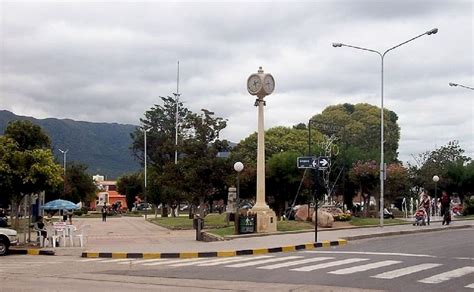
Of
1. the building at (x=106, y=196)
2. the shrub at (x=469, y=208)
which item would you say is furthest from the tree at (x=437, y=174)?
the building at (x=106, y=196)

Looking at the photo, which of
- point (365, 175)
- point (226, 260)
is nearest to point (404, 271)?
point (226, 260)

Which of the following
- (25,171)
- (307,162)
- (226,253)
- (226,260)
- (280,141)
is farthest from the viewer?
(280,141)

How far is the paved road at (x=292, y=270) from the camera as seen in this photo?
47.7 ft

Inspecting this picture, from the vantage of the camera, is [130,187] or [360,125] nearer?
[360,125]

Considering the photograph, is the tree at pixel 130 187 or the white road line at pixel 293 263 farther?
the tree at pixel 130 187

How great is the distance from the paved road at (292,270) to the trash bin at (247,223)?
273 inches

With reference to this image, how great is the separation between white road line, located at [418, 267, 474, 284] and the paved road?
2 cm

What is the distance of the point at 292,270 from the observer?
17172mm

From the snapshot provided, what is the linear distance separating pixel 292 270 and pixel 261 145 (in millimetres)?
14346

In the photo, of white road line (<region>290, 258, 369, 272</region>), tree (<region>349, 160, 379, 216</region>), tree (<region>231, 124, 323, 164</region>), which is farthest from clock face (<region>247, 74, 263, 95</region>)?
tree (<region>231, 124, 323, 164</region>)

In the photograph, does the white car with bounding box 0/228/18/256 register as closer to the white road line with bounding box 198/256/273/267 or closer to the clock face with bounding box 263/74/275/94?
the white road line with bounding box 198/256/273/267

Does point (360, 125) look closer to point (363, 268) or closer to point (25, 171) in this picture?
point (25, 171)

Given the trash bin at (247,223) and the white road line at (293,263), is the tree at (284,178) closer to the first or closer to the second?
the trash bin at (247,223)

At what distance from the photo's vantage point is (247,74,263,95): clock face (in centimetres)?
3115
